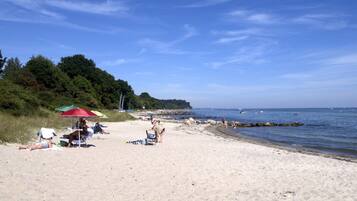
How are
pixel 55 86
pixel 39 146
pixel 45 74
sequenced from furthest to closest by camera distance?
pixel 55 86 → pixel 45 74 → pixel 39 146

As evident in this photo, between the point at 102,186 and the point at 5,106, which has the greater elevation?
the point at 5,106

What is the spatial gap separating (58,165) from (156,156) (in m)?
4.38

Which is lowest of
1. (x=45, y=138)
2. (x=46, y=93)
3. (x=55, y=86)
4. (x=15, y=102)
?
(x=45, y=138)

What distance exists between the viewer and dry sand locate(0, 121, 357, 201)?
8.73 metres

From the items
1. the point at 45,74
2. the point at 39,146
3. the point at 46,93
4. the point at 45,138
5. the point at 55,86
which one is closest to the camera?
the point at 39,146

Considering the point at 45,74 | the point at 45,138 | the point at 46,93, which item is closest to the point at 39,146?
the point at 45,138

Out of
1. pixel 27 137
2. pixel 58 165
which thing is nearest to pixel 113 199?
pixel 58 165

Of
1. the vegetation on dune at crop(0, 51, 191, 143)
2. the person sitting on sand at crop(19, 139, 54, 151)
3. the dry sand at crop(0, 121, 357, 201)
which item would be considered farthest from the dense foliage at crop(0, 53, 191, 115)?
the dry sand at crop(0, 121, 357, 201)

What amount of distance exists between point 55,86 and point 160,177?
5235 cm

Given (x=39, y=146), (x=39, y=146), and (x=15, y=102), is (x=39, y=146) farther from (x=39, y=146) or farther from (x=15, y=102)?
(x=15, y=102)

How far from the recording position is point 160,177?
1083 cm

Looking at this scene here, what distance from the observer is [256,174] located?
1190 cm

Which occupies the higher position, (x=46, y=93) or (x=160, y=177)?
(x=46, y=93)

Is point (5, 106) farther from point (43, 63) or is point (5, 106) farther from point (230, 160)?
point (43, 63)
